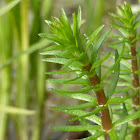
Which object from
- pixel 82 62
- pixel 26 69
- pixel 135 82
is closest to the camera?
pixel 82 62

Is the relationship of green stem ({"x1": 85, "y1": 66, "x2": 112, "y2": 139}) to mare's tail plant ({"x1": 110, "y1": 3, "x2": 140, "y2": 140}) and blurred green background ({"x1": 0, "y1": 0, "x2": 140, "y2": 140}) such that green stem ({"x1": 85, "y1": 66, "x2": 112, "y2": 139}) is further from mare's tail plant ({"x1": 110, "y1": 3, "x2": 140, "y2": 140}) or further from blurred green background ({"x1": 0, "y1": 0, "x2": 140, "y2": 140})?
blurred green background ({"x1": 0, "y1": 0, "x2": 140, "y2": 140})

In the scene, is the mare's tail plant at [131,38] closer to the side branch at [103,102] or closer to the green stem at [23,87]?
the side branch at [103,102]

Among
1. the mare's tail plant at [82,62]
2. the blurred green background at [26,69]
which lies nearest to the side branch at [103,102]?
the mare's tail plant at [82,62]

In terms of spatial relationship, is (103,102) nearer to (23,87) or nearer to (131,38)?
(131,38)

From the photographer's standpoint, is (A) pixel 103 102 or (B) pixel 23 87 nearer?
(A) pixel 103 102

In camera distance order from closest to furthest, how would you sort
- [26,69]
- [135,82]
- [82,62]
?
[82,62]
[135,82]
[26,69]

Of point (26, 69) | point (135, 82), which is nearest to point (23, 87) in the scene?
point (26, 69)

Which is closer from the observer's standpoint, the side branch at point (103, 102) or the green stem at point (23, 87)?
the side branch at point (103, 102)

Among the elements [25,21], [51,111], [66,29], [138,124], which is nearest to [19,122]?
[51,111]

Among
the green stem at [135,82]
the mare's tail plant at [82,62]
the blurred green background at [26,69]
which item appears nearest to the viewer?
the mare's tail plant at [82,62]

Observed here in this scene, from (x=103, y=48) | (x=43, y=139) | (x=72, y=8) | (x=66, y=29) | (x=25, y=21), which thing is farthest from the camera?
(x=72, y=8)

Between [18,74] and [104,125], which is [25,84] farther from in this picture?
[104,125]
